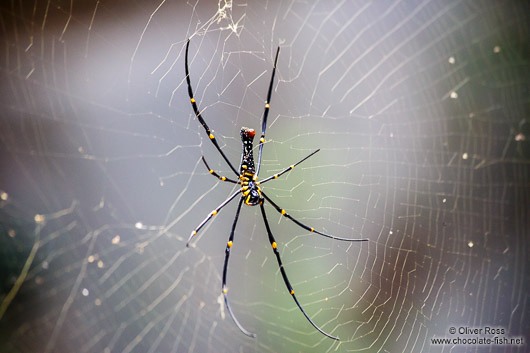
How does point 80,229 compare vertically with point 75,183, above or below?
below

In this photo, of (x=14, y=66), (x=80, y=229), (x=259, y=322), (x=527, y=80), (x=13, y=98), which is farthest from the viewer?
(x=527, y=80)

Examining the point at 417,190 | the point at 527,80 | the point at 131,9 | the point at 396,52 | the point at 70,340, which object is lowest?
the point at 70,340

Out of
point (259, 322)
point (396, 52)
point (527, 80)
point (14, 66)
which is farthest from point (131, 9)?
point (527, 80)

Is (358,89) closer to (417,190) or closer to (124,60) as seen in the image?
(417,190)

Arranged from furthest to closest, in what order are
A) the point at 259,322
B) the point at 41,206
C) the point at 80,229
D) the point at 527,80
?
the point at 527,80 → the point at 259,322 → the point at 80,229 → the point at 41,206

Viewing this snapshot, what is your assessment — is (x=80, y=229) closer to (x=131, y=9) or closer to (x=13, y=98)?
(x=13, y=98)

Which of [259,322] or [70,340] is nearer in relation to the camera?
[70,340]
